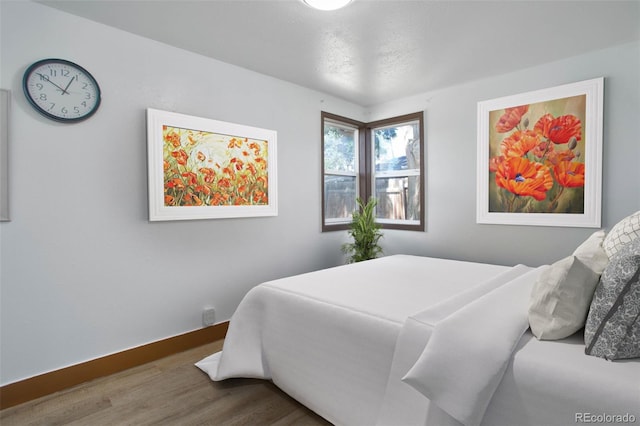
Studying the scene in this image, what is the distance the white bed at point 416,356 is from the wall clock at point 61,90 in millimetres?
1688

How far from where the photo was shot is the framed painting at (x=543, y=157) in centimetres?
277

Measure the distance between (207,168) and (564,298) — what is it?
8.44 feet

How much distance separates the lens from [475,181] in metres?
3.44

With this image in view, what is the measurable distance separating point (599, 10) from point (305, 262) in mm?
3153

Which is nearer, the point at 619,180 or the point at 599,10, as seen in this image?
→ the point at 599,10

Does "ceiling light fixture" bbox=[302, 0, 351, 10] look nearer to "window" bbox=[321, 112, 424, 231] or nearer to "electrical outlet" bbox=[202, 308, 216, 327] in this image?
"window" bbox=[321, 112, 424, 231]

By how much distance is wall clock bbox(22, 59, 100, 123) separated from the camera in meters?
2.02

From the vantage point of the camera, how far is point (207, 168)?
2828 mm

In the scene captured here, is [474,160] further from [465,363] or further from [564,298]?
[465,363]

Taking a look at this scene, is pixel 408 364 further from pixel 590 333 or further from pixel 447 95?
pixel 447 95

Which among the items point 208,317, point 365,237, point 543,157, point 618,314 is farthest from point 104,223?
point 543,157

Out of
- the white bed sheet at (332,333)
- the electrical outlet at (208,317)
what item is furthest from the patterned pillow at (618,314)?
the electrical outlet at (208,317)

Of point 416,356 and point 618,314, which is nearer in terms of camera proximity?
point 618,314

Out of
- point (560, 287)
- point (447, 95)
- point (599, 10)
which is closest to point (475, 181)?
point (447, 95)
